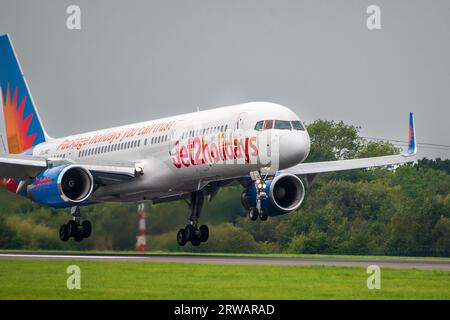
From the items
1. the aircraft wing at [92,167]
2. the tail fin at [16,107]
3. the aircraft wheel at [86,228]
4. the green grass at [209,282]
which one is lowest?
the green grass at [209,282]

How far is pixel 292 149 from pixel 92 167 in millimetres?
9904

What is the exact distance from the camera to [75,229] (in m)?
52.5

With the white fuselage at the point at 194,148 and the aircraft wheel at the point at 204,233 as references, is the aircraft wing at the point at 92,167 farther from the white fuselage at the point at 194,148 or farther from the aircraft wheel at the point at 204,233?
the aircraft wheel at the point at 204,233

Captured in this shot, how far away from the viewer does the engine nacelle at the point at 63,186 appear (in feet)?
159

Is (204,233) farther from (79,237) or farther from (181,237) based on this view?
(79,237)

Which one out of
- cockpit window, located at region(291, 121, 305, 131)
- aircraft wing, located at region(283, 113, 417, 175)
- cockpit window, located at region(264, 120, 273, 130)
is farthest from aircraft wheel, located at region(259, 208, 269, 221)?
aircraft wing, located at region(283, 113, 417, 175)

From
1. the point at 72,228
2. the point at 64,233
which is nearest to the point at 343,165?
the point at 72,228

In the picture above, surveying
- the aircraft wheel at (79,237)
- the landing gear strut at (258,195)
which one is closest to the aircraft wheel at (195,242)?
the aircraft wheel at (79,237)

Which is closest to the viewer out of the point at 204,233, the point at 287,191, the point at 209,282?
the point at 209,282

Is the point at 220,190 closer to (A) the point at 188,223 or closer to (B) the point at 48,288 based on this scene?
(A) the point at 188,223

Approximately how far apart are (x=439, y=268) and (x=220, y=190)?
1681 centimetres

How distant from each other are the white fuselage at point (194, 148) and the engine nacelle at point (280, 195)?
2.36 metres

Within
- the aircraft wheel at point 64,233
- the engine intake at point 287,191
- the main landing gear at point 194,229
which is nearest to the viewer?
the engine intake at point 287,191
